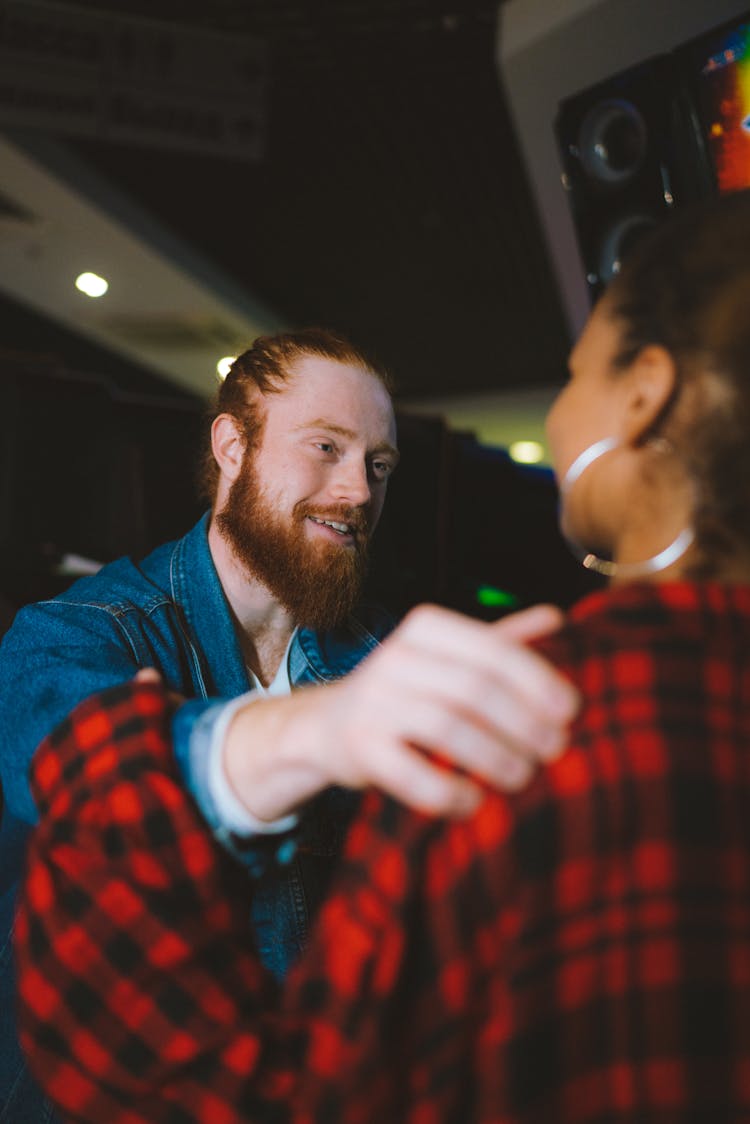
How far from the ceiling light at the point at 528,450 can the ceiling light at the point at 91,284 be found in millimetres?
4315

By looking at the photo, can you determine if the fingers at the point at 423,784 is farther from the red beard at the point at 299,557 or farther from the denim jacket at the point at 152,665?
the red beard at the point at 299,557

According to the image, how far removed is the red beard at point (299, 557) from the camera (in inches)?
45.8

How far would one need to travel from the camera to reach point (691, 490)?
0.49 m

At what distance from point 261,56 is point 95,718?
6.72 ft

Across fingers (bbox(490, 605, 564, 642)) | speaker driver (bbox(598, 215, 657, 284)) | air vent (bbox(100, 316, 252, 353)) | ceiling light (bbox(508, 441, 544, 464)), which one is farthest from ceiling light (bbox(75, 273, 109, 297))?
fingers (bbox(490, 605, 564, 642))

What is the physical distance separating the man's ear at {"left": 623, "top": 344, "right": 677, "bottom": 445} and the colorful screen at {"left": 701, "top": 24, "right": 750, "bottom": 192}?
3.40 ft

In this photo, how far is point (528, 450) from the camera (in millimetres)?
7684

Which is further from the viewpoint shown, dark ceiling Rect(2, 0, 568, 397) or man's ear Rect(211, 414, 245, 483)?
dark ceiling Rect(2, 0, 568, 397)

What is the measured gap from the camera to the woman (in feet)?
1.33

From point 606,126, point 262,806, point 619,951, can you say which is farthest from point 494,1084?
point 606,126

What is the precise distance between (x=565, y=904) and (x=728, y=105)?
148 cm

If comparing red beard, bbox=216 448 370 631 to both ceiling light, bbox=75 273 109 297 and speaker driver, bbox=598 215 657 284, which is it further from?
ceiling light, bbox=75 273 109 297

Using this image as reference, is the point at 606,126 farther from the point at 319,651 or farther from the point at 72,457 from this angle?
the point at 72,457

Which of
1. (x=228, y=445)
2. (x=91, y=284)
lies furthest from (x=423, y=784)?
(x=91, y=284)
